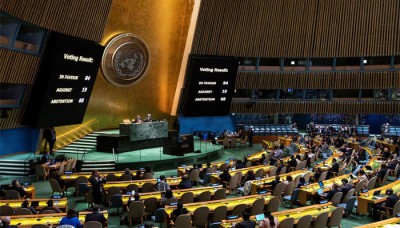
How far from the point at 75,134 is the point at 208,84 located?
9.28 m

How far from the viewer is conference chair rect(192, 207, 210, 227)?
10594 millimetres

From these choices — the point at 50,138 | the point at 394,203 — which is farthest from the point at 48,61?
the point at 394,203

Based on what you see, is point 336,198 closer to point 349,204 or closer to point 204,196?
point 349,204

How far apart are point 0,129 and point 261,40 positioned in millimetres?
19164

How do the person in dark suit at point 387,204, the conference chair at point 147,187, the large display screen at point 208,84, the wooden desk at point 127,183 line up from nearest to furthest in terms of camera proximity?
the person in dark suit at point 387,204 < the conference chair at point 147,187 < the wooden desk at point 127,183 < the large display screen at point 208,84

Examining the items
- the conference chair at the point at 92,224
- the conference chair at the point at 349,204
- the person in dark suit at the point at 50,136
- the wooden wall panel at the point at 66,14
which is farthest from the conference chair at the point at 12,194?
the conference chair at the point at 349,204

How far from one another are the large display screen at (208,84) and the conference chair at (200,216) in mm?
18383

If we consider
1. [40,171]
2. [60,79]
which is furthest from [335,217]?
[60,79]

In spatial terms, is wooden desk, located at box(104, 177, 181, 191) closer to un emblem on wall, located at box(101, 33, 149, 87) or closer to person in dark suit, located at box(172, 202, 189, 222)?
person in dark suit, located at box(172, 202, 189, 222)

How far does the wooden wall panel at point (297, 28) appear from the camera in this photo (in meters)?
31.0

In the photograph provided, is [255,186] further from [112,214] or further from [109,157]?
[109,157]

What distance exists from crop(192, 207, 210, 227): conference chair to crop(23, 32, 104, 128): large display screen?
11792 millimetres

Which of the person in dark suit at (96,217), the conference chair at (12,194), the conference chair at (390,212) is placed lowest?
the conference chair at (12,194)

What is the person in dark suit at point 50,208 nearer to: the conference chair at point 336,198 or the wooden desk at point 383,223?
the wooden desk at point 383,223
